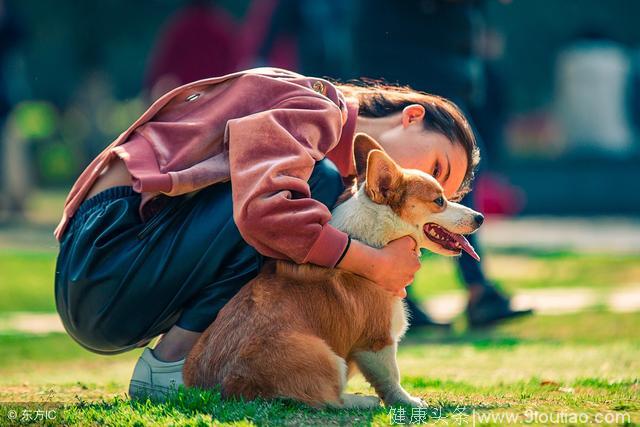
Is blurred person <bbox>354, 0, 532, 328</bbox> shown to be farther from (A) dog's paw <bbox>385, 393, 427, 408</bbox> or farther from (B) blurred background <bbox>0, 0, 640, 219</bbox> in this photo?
(A) dog's paw <bbox>385, 393, 427, 408</bbox>

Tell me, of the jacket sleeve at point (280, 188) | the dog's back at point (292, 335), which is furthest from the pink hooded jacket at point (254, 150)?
the dog's back at point (292, 335)

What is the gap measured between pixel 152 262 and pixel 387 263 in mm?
880

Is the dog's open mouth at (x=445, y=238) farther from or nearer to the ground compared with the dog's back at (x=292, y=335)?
farther from the ground

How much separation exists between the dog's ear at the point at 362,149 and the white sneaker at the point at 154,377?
1.03m

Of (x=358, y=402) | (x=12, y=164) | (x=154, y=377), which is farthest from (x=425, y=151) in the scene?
(x=12, y=164)

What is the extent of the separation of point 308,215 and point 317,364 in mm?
511

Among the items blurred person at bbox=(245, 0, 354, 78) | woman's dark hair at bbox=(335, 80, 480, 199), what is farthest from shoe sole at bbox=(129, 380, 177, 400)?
blurred person at bbox=(245, 0, 354, 78)

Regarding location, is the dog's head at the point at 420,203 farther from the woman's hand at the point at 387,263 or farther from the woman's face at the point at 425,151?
the woman's face at the point at 425,151

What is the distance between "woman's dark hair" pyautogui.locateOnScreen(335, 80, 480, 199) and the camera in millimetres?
4277

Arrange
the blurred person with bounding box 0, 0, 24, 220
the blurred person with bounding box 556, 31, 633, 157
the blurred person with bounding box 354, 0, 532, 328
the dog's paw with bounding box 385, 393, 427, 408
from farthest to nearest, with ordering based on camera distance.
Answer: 1. the blurred person with bounding box 556, 31, 633, 157
2. the blurred person with bounding box 0, 0, 24, 220
3. the blurred person with bounding box 354, 0, 532, 328
4. the dog's paw with bounding box 385, 393, 427, 408

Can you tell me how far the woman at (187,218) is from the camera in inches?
145

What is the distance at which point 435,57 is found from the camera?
6.50 meters

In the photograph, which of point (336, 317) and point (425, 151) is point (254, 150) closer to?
point (336, 317)

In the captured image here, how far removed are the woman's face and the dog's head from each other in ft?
0.82
